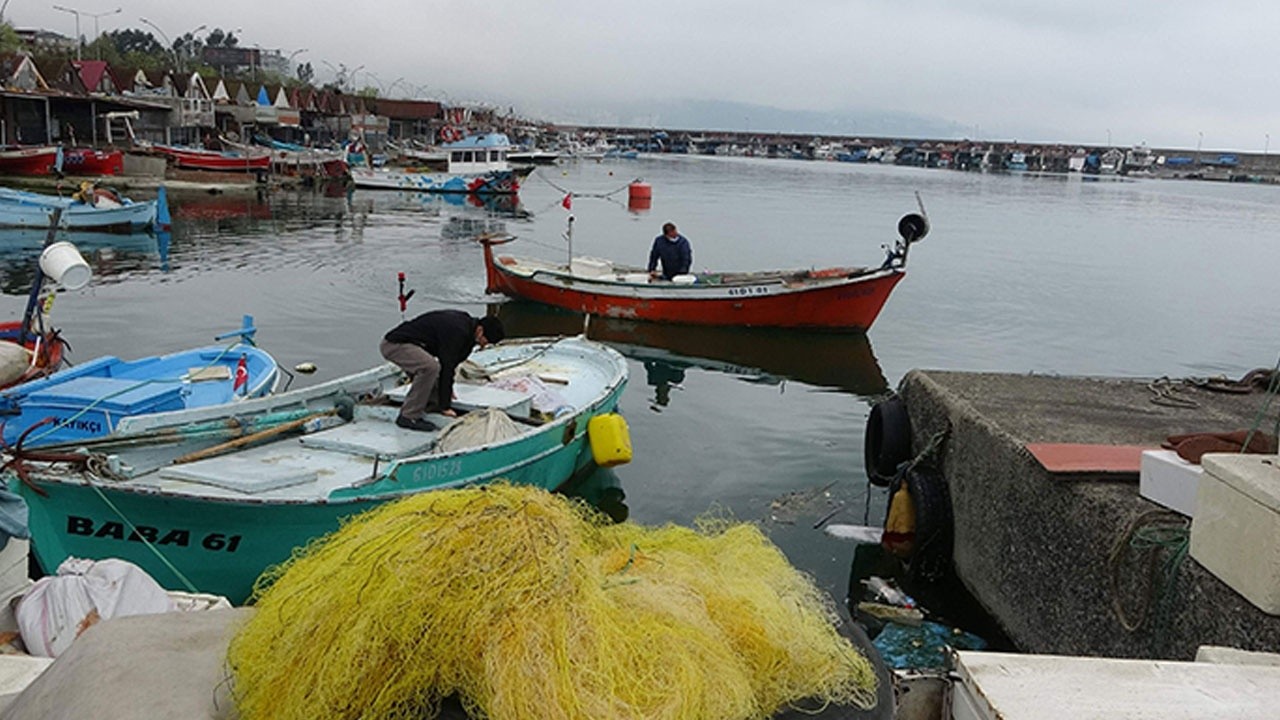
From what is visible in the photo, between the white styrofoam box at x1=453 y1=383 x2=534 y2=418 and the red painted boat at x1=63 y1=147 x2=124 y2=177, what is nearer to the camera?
the white styrofoam box at x1=453 y1=383 x2=534 y2=418

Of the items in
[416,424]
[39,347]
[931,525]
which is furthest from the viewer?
[39,347]

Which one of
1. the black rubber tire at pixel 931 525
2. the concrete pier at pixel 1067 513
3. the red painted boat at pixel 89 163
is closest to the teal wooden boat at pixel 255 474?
the black rubber tire at pixel 931 525

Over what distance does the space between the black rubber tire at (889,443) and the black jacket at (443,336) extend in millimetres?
4139

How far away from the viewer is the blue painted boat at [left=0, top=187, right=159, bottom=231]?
1150 inches

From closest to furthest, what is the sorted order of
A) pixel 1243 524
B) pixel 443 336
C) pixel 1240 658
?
1. pixel 1240 658
2. pixel 1243 524
3. pixel 443 336

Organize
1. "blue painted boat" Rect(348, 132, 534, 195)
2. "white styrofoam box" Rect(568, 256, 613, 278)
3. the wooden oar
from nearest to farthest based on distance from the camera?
the wooden oar < "white styrofoam box" Rect(568, 256, 613, 278) < "blue painted boat" Rect(348, 132, 534, 195)

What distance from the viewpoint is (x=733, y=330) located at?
19750 millimetres

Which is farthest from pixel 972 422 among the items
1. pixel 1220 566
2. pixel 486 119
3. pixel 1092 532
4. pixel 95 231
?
pixel 486 119

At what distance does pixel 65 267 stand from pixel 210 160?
140ft

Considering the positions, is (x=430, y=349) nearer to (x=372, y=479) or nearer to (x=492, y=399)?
(x=492, y=399)

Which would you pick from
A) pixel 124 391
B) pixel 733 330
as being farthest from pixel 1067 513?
pixel 733 330

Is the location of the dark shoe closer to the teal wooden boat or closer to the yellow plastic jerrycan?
the teal wooden boat

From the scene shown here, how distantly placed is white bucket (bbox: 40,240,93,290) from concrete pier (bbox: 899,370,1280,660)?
8.40 meters

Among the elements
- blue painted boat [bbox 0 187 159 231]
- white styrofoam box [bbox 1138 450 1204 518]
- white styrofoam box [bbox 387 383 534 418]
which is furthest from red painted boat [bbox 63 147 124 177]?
white styrofoam box [bbox 1138 450 1204 518]
